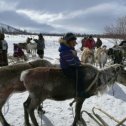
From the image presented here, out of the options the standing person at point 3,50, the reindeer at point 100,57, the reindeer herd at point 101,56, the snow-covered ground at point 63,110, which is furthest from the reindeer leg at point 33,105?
the reindeer at point 100,57

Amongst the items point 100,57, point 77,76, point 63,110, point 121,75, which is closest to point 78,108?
point 77,76

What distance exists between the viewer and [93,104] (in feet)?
31.0

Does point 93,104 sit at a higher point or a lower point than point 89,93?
lower

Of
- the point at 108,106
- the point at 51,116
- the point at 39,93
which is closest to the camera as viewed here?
the point at 39,93

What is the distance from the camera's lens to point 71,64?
713cm

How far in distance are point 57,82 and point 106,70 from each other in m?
1.10

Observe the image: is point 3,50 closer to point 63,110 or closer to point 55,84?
point 63,110

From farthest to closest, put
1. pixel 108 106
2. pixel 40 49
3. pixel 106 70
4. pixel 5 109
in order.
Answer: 1. pixel 40 49
2. pixel 108 106
3. pixel 5 109
4. pixel 106 70

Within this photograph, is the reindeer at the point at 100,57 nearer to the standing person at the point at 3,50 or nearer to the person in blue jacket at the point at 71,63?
the standing person at the point at 3,50

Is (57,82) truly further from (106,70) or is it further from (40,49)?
(40,49)

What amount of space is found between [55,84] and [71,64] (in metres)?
0.53

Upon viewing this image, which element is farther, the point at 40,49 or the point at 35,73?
the point at 40,49

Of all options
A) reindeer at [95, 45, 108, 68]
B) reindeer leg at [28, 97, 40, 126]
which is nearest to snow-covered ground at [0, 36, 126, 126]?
reindeer leg at [28, 97, 40, 126]

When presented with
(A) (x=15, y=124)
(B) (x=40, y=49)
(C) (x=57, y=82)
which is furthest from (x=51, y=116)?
(B) (x=40, y=49)
